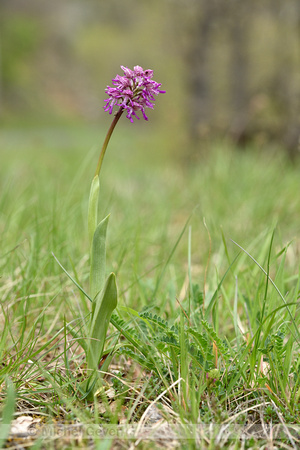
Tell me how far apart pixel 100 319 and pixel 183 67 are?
8.36 meters

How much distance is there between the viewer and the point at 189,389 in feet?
3.52

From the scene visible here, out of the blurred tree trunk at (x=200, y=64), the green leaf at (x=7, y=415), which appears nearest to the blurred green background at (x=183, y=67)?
the blurred tree trunk at (x=200, y=64)

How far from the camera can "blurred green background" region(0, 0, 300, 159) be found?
647 centimetres

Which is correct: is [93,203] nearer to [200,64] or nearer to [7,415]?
[7,415]

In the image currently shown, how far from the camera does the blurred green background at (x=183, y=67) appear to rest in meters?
6.47

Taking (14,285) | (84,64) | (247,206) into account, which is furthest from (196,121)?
(84,64)

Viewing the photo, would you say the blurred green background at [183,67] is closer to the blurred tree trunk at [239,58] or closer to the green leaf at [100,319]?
the blurred tree trunk at [239,58]

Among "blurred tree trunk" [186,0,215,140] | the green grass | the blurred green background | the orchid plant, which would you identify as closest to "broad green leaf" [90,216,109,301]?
the orchid plant

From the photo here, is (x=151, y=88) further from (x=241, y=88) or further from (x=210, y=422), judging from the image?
(x=241, y=88)

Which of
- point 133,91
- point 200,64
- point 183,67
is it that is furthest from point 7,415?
point 183,67

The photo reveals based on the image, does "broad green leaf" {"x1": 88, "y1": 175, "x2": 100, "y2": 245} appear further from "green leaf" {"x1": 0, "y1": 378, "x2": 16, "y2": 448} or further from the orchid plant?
"green leaf" {"x1": 0, "y1": 378, "x2": 16, "y2": 448}

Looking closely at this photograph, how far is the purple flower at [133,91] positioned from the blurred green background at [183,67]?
9.61ft

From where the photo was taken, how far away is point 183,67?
8695mm

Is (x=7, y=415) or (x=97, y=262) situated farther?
(x=97, y=262)
